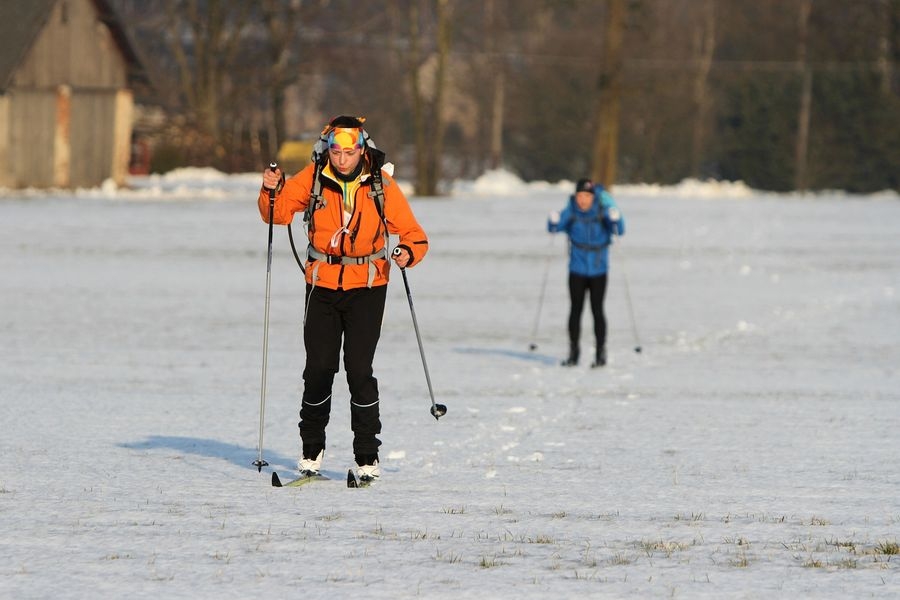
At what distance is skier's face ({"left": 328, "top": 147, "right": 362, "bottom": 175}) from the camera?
832cm

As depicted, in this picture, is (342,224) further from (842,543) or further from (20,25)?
(20,25)

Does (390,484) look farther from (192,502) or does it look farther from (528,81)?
(528,81)

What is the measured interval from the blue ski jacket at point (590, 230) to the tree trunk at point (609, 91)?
1335 inches

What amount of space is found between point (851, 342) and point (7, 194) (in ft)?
104

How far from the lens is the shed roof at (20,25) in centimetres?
4591

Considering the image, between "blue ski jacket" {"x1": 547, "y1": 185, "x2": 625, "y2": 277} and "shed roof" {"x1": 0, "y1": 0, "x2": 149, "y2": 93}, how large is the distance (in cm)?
3339

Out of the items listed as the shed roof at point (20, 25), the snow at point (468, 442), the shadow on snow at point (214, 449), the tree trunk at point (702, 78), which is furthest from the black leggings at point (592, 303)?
the tree trunk at point (702, 78)

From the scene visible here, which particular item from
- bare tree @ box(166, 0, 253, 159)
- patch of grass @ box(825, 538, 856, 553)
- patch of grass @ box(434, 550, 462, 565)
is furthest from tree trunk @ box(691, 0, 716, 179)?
patch of grass @ box(434, 550, 462, 565)

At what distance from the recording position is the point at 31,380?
13.8 meters

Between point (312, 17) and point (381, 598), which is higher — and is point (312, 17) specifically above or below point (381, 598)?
above

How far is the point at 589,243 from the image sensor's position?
15516 millimetres

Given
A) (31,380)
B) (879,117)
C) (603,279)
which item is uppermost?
(879,117)

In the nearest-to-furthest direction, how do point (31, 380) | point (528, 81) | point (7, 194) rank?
point (31, 380), point (7, 194), point (528, 81)

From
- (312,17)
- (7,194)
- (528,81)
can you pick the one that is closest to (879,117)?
(528,81)
